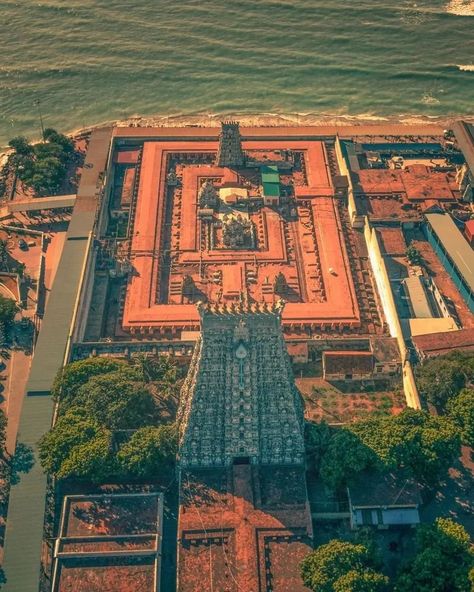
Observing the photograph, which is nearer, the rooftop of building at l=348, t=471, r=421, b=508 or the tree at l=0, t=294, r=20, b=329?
the rooftop of building at l=348, t=471, r=421, b=508

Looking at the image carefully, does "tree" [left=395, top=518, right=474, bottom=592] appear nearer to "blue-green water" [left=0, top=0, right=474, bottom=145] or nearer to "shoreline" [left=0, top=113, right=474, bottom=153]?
"shoreline" [left=0, top=113, right=474, bottom=153]

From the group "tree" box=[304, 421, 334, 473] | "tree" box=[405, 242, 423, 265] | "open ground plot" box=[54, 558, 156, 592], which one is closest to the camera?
"open ground plot" box=[54, 558, 156, 592]

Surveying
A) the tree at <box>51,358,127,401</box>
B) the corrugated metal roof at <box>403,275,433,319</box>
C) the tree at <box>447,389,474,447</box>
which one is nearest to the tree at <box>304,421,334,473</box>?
the tree at <box>447,389,474,447</box>

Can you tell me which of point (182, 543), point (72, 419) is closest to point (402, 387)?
point (182, 543)

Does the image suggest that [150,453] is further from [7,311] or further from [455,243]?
[455,243]

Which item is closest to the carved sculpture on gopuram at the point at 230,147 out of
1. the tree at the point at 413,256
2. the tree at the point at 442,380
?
the tree at the point at 413,256

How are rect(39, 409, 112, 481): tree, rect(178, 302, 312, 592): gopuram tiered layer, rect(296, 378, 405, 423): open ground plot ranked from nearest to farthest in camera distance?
rect(178, 302, 312, 592): gopuram tiered layer < rect(39, 409, 112, 481): tree < rect(296, 378, 405, 423): open ground plot

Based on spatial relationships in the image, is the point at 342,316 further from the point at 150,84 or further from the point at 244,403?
the point at 150,84
